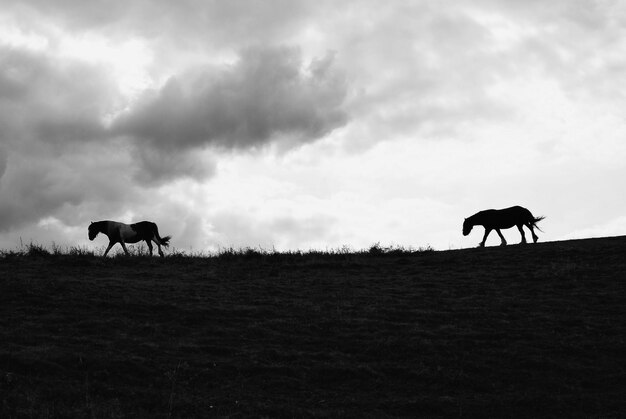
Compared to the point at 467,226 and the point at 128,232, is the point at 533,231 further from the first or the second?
the point at 128,232

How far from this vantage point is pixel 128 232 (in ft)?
103

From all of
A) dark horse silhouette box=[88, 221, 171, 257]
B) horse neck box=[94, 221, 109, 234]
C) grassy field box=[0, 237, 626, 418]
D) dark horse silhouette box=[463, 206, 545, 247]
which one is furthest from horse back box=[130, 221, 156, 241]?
dark horse silhouette box=[463, 206, 545, 247]

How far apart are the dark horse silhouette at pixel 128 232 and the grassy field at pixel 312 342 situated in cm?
773

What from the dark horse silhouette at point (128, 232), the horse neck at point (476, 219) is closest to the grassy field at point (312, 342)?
the dark horse silhouette at point (128, 232)

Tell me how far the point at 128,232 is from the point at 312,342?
1991 centimetres

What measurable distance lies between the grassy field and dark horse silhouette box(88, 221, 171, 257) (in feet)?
25.4

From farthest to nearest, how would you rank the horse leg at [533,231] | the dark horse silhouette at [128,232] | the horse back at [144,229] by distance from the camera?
the horse back at [144,229]
the horse leg at [533,231]
the dark horse silhouette at [128,232]

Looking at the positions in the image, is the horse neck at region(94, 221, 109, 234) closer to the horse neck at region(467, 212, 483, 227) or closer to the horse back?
the horse back

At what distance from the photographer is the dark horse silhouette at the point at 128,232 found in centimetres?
3081

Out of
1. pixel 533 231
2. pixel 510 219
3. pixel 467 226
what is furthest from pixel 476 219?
pixel 533 231

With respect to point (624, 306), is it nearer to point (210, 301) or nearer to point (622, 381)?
point (622, 381)

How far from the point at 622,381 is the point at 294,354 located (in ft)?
18.8

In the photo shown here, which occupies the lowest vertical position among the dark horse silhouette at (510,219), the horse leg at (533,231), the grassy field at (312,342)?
the grassy field at (312,342)

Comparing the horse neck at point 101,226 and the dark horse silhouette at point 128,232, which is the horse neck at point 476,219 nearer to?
the dark horse silhouette at point 128,232
